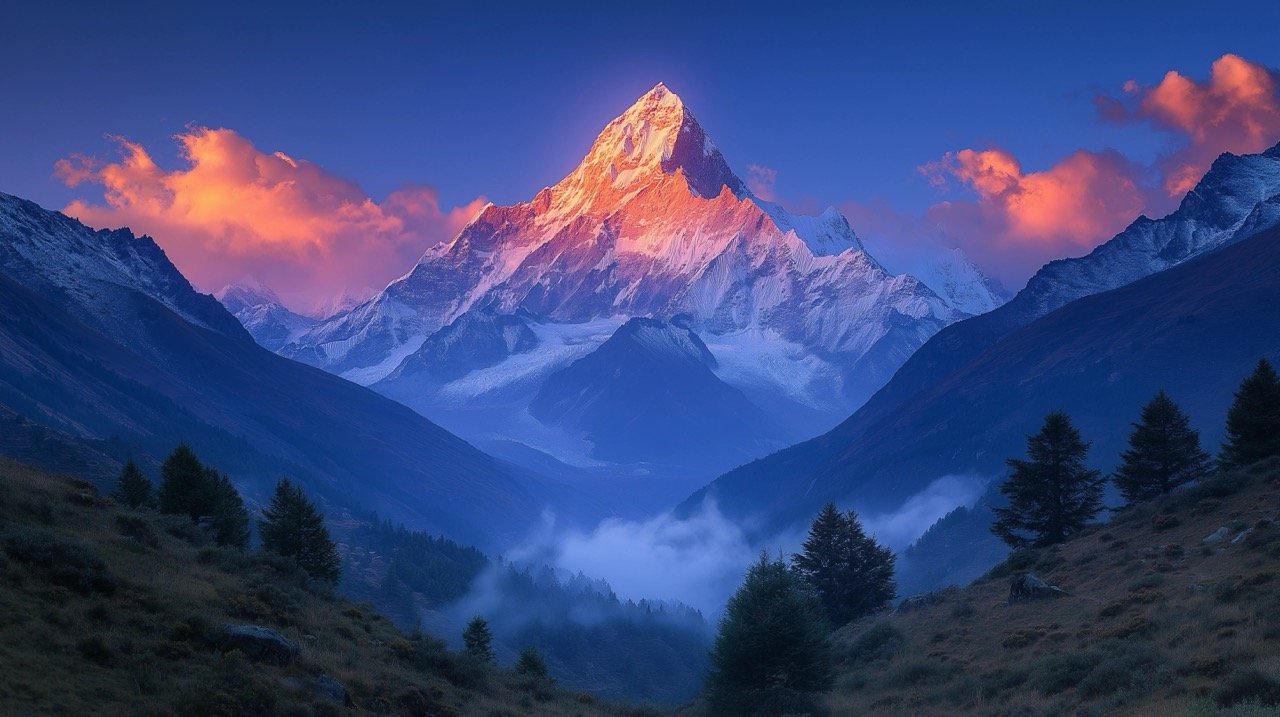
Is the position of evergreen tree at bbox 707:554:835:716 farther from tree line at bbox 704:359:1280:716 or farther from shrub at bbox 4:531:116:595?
shrub at bbox 4:531:116:595

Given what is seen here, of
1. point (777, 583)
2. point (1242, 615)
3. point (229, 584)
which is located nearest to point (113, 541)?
point (229, 584)

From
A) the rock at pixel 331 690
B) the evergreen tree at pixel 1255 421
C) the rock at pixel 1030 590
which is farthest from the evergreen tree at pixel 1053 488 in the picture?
the rock at pixel 331 690

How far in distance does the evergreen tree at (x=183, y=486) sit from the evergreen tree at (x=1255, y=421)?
2746 inches

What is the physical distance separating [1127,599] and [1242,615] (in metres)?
7.85

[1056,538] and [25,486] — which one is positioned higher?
[25,486]

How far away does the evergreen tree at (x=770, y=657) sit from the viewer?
42.2m

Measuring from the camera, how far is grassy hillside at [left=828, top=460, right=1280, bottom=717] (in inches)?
1139

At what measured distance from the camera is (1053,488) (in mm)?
64688

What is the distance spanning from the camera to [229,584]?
36375mm

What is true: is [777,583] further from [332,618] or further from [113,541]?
[113,541]

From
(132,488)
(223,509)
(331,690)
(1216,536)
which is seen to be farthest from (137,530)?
(1216,536)

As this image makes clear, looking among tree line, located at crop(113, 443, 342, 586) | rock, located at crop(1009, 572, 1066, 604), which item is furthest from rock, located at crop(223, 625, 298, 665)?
tree line, located at crop(113, 443, 342, 586)

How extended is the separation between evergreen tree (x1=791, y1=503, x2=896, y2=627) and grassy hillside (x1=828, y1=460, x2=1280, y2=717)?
11.9 meters

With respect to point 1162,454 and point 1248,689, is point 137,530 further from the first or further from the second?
point 1162,454
